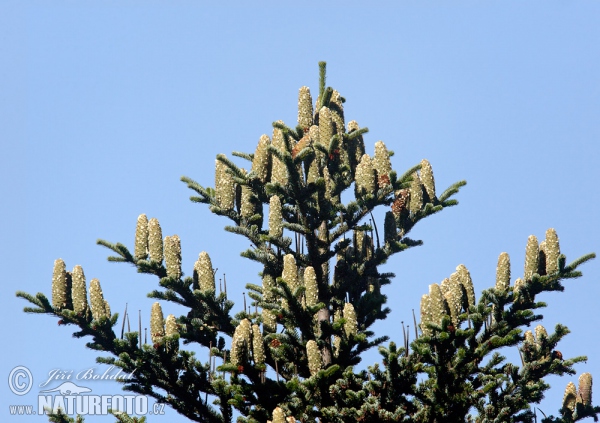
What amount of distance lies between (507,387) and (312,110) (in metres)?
6.55

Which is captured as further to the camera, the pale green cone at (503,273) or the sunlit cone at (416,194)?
the sunlit cone at (416,194)

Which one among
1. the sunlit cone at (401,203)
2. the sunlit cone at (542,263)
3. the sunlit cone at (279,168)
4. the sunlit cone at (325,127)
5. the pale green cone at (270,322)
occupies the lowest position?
the pale green cone at (270,322)

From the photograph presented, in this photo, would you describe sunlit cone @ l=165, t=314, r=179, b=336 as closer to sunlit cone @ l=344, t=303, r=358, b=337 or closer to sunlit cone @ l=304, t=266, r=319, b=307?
sunlit cone @ l=304, t=266, r=319, b=307

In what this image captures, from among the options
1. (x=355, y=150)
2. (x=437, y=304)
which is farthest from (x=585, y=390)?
(x=355, y=150)

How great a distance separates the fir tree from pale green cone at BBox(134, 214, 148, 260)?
0.04 meters

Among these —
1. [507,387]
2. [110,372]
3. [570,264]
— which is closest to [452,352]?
[507,387]

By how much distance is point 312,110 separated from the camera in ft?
70.1

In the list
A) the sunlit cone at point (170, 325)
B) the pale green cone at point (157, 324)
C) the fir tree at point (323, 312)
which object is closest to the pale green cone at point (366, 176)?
the fir tree at point (323, 312)

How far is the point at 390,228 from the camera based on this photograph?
2062cm

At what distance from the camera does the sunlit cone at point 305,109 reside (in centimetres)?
2125

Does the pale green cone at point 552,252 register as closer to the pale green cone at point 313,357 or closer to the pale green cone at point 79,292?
the pale green cone at point 313,357

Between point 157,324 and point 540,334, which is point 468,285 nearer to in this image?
point 540,334

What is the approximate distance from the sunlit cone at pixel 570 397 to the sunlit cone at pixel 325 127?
20.6ft

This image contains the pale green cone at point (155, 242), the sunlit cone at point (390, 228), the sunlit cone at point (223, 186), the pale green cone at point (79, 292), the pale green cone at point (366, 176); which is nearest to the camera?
the pale green cone at point (79, 292)
